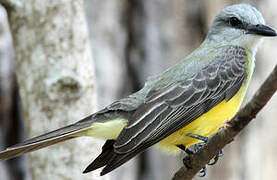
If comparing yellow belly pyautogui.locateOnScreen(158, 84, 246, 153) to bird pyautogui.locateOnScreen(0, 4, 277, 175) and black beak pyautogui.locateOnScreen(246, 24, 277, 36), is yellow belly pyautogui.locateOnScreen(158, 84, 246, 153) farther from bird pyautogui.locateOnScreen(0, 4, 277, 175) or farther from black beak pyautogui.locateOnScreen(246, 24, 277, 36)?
black beak pyautogui.locateOnScreen(246, 24, 277, 36)

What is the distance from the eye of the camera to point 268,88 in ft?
9.24

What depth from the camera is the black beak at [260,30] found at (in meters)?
4.49

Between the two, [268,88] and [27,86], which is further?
[27,86]

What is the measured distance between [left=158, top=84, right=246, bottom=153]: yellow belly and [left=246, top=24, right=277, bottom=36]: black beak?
0.65m

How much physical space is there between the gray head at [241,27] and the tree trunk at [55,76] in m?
1.42

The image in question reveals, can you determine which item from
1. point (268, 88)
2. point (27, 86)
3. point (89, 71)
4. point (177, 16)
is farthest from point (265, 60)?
point (268, 88)

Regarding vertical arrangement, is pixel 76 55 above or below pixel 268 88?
below

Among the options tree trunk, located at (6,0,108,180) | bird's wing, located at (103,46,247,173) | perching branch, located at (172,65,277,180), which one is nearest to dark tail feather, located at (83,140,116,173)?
bird's wing, located at (103,46,247,173)

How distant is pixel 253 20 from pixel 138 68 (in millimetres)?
2453

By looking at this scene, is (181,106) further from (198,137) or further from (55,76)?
(55,76)

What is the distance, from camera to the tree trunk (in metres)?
4.47

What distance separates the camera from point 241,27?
4941 millimetres

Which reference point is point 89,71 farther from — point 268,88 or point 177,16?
point 177,16

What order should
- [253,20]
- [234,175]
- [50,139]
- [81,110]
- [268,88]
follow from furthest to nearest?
1. [234,175]
2. [253,20]
3. [81,110]
4. [50,139]
5. [268,88]
